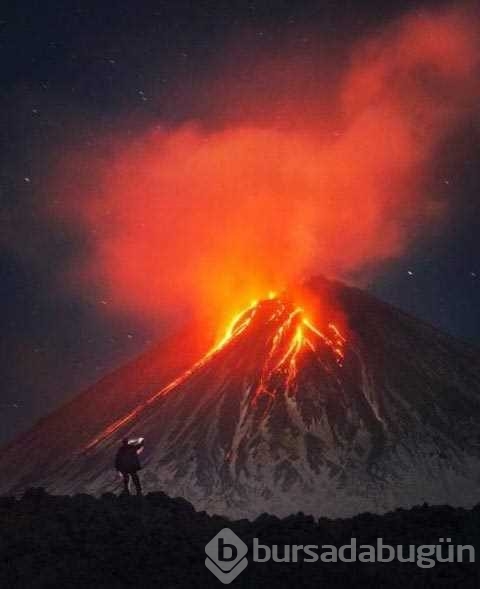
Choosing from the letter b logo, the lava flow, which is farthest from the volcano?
the letter b logo

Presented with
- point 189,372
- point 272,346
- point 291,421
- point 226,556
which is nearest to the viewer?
point 226,556

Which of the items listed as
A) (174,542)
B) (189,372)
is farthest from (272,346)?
(174,542)

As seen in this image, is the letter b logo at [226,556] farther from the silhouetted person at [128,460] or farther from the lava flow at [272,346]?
the lava flow at [272,346]

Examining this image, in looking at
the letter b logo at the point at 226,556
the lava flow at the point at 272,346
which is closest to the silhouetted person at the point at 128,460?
the letter b logo at the point at 226,556

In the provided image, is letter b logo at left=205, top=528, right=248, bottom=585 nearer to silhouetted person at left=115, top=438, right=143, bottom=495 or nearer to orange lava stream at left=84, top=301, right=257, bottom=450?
silhouetted person at left=115, top=438, right=143, bottom=495

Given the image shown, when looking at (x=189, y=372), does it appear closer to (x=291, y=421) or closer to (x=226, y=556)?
(x=291, y=421)

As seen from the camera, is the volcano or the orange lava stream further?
the orange lava stream

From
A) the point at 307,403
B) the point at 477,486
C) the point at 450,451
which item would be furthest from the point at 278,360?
the point at 477,486

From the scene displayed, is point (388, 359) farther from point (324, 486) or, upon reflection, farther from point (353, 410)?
point (324, 486)
